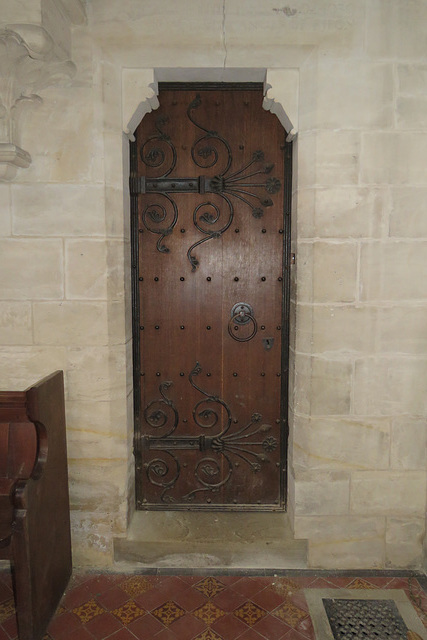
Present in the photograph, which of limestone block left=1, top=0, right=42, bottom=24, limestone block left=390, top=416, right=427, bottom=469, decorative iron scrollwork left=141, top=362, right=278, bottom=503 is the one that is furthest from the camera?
decorative iron scrollwork left=141, top=362, right=278, bottom=503

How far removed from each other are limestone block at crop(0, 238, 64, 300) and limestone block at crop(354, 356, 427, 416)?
1592 millimetres

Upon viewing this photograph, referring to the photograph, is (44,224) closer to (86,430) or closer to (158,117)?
(158,117)

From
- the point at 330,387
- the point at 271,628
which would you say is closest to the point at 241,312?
the point at 330,387

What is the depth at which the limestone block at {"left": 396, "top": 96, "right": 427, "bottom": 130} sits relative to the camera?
82.7 inches

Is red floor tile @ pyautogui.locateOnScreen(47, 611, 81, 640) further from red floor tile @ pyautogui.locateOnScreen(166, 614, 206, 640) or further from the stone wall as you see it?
red floor tile @ pyautogui.locateOnScreen(166, 614, 206, 640)

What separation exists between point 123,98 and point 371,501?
2410 mm

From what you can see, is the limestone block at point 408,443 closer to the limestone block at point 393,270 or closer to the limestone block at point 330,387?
the limestone block at point 330,387

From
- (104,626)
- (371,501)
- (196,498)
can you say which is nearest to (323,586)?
(371,501)

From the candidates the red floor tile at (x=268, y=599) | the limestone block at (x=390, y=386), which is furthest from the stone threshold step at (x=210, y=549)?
the limestone block at (x=390, y=386)

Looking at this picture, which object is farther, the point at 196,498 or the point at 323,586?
the point at 196,498

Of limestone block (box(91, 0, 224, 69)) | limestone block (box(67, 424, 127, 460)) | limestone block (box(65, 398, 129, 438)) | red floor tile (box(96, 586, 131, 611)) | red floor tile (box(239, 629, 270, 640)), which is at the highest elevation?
limestone block (box(91, 0, 224, 69))

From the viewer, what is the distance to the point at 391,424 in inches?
89.2

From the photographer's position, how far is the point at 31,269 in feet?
7.19

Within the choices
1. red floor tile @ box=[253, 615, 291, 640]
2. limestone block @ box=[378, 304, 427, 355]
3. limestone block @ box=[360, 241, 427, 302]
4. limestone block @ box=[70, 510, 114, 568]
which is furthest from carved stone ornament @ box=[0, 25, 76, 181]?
red floor tile @ box=[253, 615, 291, 640]
